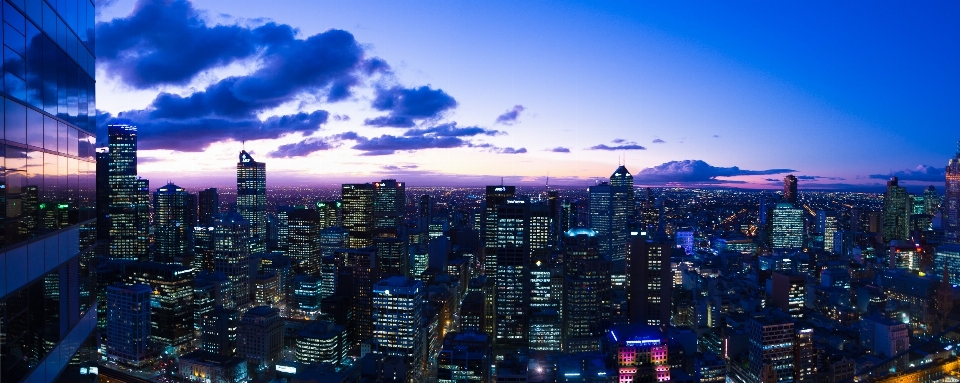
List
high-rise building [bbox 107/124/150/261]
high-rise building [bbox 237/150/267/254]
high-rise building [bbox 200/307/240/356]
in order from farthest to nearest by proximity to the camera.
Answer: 1. high-rise building [bbox 237/150/267/254]
2. high-rise building [bbox 107/124/150/261]
3. high-rise building [bbox 200/307/240/356]

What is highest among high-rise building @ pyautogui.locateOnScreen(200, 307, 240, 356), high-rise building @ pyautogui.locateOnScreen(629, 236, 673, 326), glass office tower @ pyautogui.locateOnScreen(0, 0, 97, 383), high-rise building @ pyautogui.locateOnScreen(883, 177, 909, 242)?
glass office tower @ pyautogui.locateOnScreen(0, 0, 97, 383)

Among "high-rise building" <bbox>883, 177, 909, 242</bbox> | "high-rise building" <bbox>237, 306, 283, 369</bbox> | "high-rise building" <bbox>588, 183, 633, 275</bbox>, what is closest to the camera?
"high-rise building" <bbox>237, 306, 283, 369</bbox>

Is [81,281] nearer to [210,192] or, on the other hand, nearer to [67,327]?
[67,327]


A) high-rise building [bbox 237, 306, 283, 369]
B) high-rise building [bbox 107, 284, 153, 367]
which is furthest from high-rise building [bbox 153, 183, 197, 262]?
high-rise building [bbox 237, 306, 283, 369]

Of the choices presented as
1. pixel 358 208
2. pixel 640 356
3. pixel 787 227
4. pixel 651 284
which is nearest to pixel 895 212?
pixel 787 227

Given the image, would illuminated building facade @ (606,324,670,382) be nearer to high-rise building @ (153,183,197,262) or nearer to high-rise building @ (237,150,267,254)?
high-rise building @ (153,183,197,262)
